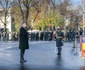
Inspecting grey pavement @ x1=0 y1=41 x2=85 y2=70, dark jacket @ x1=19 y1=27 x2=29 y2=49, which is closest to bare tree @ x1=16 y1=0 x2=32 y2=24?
grey pavement @ x1=0 y1=41 x2=85 y2=70

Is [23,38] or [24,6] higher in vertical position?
[24,6]

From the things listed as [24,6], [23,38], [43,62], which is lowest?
[43,62]

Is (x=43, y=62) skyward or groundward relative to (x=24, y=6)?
groundward

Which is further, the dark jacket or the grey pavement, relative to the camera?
the dark jacket

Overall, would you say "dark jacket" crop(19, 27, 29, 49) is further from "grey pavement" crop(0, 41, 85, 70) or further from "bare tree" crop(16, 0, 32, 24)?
"bare tree" crop(16, 0, 32, 24)

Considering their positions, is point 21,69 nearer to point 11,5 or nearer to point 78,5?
point 11,5

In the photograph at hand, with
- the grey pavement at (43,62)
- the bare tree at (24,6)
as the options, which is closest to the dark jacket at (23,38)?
the grey pavement at (43,62)

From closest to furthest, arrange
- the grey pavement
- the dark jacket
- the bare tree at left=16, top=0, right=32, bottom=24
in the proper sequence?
the grey pavement < the dark jacket < the bare tree at left=16, top=0, right=32, bottom=24

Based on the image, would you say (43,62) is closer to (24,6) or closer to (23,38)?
(23,38)

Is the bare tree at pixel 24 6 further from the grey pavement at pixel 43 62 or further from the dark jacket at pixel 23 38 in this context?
the dark jacket at pixel 23 38

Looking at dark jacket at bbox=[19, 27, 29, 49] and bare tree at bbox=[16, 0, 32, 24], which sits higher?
bare tree at bbox=[16, 0, 32, 24]

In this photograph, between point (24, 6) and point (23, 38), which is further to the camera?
point (24, 6)

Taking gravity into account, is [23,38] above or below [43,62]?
above

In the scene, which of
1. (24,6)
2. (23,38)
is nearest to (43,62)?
(23,38)
